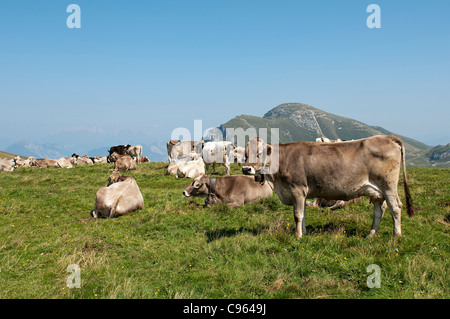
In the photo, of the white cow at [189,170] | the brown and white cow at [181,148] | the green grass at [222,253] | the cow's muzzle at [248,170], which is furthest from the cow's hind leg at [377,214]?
the brown and white cow at [181,148]

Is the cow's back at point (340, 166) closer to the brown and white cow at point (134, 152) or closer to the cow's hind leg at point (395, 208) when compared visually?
the cow's hind leg at point (395, 208)

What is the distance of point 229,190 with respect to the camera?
13414 millimetres

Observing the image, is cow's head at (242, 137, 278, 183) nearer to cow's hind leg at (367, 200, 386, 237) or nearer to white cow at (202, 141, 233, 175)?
cow's hind leg at (367, 200, 386, 237)

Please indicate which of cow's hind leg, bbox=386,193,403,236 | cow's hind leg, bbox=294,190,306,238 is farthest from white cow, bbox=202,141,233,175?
cow's hind leg, bbox=386,193,403,236

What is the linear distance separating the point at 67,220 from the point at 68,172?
16.2 m

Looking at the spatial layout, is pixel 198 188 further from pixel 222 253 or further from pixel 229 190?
pixel 222 253

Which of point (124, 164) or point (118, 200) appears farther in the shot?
point (124, 164)

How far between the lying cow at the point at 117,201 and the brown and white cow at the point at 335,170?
A: 19.9ft

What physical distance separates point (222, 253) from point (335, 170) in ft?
12.2

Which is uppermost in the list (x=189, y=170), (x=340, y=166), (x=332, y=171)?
(x=340, y=166)

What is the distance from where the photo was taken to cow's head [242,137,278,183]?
29.0ft

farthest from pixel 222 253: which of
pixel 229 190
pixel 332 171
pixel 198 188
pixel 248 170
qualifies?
pixel 198 188

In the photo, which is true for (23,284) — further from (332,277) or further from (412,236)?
(412,236)

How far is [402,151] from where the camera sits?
8.59 meters
